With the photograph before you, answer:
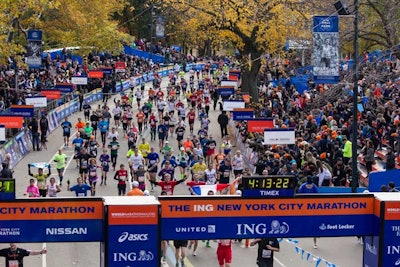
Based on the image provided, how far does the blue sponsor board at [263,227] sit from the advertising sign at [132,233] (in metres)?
0.31

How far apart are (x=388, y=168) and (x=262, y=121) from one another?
833 centimetres

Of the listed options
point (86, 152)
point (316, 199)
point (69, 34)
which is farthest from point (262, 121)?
point (69, 34)

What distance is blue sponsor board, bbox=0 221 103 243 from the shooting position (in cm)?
1563

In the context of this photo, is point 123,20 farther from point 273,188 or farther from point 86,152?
point 273,188

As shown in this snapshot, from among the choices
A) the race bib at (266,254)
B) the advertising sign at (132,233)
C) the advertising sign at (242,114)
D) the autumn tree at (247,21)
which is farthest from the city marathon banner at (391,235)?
the autumn tree at (247,21)

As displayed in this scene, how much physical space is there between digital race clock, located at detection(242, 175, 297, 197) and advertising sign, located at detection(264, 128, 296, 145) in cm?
1404

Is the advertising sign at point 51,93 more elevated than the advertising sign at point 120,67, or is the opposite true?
the advertising sign at point 120,67

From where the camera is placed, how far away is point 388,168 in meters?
26.5

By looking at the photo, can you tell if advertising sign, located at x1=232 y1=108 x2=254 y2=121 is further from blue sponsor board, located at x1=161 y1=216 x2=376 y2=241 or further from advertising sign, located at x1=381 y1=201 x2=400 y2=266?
advertising sign, located at x1=381 y1=201 x2=400 y2=266

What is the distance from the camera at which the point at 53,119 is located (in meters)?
45.4

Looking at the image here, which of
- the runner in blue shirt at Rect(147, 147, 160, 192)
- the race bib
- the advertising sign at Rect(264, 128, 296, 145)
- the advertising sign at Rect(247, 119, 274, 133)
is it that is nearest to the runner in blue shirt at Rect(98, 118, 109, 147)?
the advertising sign at Rect(247, 119, 274, 133)

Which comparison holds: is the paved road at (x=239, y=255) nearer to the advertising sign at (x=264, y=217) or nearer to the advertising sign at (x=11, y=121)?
the advertising sign at (x=264, y=217)

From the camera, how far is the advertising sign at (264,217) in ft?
52.7

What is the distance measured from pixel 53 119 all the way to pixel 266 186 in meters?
30.2
